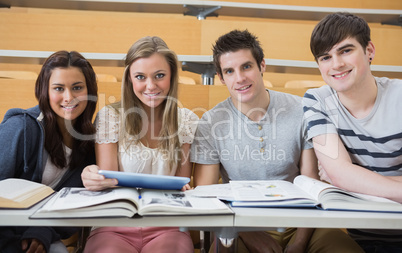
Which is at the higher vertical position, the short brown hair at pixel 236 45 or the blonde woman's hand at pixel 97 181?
the short brown hair at pixel 236 45

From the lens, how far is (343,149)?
113 centimetres

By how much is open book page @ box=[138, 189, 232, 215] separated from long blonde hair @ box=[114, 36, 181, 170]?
0.51 meters

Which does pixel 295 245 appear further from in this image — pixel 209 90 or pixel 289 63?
pixel 289 63

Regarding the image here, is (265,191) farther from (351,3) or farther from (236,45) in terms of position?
(351,3)

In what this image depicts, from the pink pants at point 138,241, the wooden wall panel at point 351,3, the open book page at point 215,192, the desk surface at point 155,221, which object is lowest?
the pink pants at point 138,241

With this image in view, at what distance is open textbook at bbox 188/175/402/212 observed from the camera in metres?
0.80

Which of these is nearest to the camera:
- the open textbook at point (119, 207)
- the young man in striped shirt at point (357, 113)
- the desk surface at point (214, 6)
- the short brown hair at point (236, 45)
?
the open textbook at point (119, 207)

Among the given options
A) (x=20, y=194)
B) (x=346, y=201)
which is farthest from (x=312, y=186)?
(x=20, y=194)

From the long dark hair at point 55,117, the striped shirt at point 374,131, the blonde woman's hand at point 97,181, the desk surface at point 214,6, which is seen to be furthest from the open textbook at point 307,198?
the desk surface at point 214,6

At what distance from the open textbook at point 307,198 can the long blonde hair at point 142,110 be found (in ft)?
1.59

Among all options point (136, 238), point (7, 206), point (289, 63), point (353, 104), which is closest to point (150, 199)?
point (7, 206)

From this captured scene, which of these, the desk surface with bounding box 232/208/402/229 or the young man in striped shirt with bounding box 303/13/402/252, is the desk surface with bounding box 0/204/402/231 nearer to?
the desk surface with bounding box 232/208/402/229

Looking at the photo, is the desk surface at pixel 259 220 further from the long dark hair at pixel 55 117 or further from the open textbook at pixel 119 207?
the long dark hair at pixel 55 117

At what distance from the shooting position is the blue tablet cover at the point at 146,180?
824 mm
